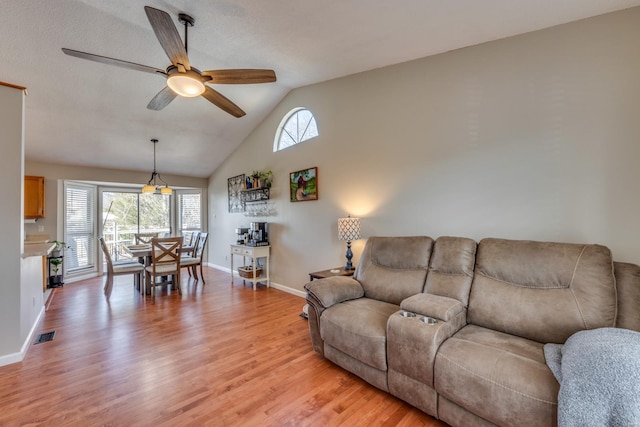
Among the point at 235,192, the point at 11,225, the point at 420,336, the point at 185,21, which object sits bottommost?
the point at 420,336

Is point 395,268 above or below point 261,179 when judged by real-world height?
below

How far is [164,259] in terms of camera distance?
14.8 feet

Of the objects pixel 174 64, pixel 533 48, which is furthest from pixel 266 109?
pixel 533 48

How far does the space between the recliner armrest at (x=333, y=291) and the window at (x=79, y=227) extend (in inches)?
228

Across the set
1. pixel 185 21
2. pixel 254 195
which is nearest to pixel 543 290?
pixel 185 21

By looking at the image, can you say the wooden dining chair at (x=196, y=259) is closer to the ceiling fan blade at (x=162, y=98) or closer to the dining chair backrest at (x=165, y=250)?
the dining chair backrest at (x=165, y=250)

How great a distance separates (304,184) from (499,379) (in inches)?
133

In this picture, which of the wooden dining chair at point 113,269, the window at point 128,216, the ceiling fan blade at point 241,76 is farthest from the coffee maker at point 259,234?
the window at point 128,216

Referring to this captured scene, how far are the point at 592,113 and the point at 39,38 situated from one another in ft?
16.7

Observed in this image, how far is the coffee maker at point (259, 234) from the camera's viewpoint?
4.95m

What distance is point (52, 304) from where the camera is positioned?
4.00 metres

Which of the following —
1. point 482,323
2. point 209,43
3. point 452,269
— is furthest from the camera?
point 209,43

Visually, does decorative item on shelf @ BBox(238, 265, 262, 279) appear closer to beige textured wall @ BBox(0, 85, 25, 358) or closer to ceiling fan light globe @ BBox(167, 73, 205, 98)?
beige textured wall @ BBox(0, 85, 25, 358)

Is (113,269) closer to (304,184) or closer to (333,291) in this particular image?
(304,184)
